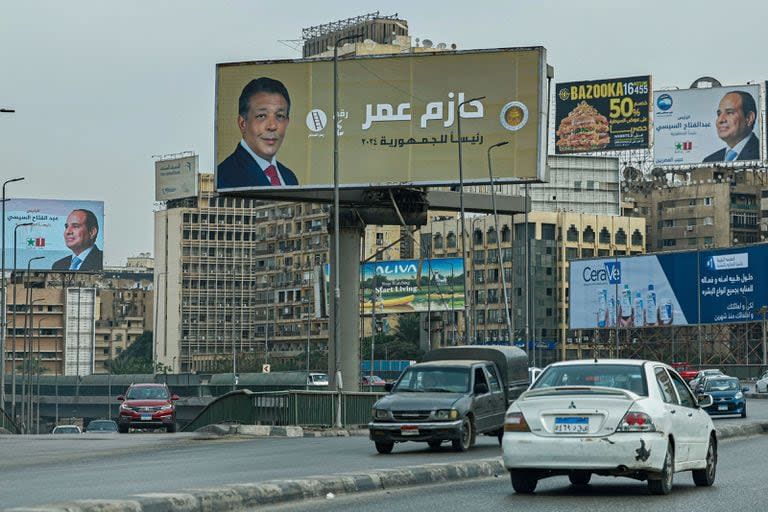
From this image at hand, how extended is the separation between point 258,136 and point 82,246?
352 feet

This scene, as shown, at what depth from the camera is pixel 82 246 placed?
15325 centimetres

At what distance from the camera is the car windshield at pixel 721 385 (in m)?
45.3

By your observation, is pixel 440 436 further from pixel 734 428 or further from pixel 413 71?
pixel 413 71

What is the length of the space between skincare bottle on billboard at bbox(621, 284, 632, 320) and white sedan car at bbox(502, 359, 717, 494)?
10005cm

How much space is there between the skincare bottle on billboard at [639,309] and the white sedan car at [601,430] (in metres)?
99.1

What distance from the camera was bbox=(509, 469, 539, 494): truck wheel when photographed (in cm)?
1527

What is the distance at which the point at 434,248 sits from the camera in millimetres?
155625

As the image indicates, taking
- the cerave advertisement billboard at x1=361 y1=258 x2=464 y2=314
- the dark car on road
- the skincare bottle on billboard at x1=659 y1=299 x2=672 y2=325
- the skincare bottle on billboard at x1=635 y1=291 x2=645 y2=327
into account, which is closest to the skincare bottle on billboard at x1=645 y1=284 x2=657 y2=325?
the skincare bottle on billboard at x1=635 y1=291 x2=645 y2=327

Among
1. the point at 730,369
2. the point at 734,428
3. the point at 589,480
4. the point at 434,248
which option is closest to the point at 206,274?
the point at 434,248

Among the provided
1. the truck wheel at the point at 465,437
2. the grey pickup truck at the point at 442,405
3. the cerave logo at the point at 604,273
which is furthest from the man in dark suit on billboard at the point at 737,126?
the truck wheel at the point at 465,437

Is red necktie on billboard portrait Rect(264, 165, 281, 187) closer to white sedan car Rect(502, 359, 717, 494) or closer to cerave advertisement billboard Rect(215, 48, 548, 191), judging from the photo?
cerave advertisement billboard Rect(215, 48, 548, 191)

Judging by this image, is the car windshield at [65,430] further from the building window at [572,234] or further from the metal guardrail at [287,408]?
the building window at [572,234]

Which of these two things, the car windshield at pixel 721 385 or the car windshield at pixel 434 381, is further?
the car windshield at pixel 721 385

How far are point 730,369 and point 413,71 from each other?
50.1m
